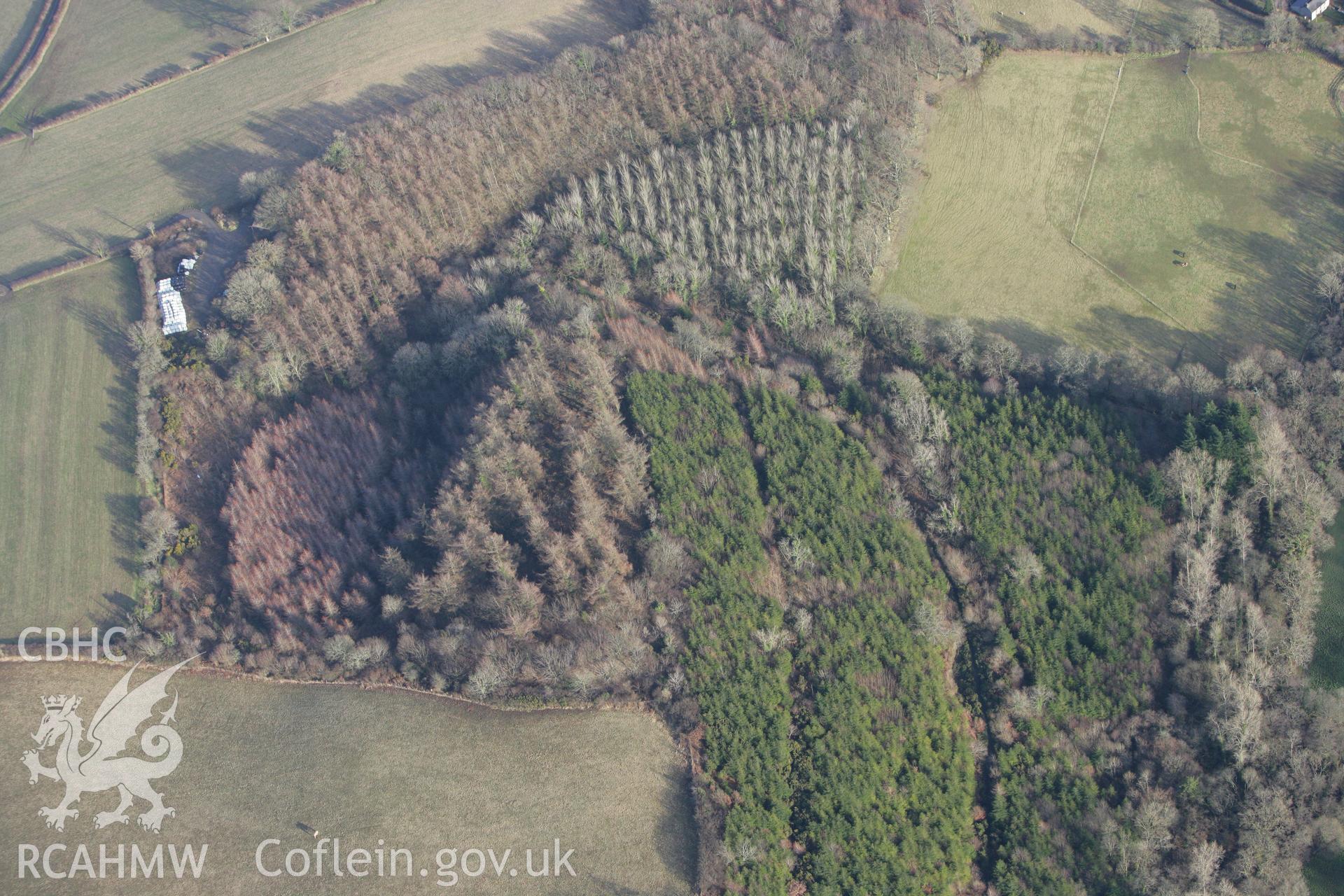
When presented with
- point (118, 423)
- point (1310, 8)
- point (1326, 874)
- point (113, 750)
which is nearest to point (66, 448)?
point (118, 423)

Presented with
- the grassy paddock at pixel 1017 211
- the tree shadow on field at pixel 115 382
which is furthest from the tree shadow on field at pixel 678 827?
the tree shadow on field at pixel 115 382

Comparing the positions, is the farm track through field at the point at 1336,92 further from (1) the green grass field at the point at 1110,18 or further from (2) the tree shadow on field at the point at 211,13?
(2) the tree shadow on field at the point at 211,13

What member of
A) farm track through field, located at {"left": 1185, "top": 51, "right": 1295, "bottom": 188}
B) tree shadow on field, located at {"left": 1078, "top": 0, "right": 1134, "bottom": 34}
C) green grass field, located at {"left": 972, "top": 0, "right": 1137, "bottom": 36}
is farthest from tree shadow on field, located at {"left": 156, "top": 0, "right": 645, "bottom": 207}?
farm track through field, located at {"left": 1185, "top": 51, "right": 1295, "bottom": 188}

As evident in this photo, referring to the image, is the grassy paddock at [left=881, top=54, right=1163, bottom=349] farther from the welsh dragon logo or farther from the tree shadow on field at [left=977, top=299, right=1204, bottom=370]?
the welsh dragon logo

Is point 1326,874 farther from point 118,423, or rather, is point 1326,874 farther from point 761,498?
point 118,423

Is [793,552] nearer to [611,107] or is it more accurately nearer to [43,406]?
[611,107]

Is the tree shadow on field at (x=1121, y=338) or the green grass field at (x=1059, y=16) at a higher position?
the green grass field at (x=1059, y=16)
